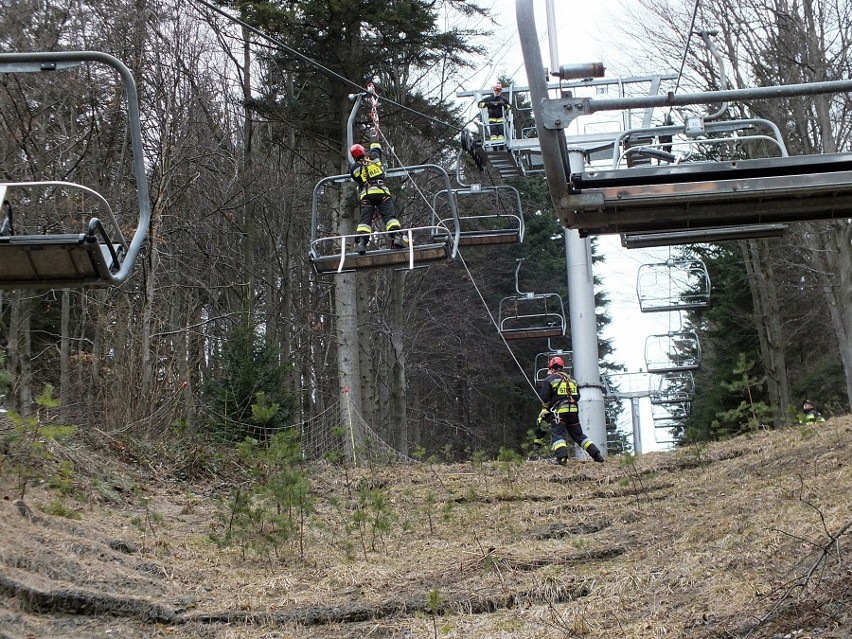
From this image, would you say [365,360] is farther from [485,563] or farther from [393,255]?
[485,563]

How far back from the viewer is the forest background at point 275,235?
16953 millimetres

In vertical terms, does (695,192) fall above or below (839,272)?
below

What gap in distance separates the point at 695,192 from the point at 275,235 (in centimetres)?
2226

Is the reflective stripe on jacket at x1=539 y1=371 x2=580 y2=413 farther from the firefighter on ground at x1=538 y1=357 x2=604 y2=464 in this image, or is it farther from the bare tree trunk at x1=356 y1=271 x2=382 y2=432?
the bare tree trunk at x1=356 y1=271 x2=382 y2=432

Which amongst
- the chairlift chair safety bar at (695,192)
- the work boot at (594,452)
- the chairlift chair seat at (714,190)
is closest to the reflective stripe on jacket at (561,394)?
the work boot at (594,452)

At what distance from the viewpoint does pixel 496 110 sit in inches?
679

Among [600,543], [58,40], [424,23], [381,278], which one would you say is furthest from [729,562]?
[381,278]

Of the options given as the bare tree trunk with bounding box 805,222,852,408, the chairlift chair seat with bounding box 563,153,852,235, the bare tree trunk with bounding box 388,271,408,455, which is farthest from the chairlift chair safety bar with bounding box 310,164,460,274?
the bare tree trunk with bounding box 388,271,408,455

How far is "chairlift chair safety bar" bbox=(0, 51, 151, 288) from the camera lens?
5.73 meters

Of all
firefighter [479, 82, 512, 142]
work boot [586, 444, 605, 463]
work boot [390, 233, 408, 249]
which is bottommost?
work boot [586, 444, 605, 463]

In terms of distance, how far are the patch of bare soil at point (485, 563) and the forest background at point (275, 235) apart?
1.60 meters

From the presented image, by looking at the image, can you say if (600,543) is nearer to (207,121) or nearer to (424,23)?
(424,23)

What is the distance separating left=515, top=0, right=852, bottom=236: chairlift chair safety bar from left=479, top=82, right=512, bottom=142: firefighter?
10.8m

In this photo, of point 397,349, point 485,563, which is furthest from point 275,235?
point 485,563
